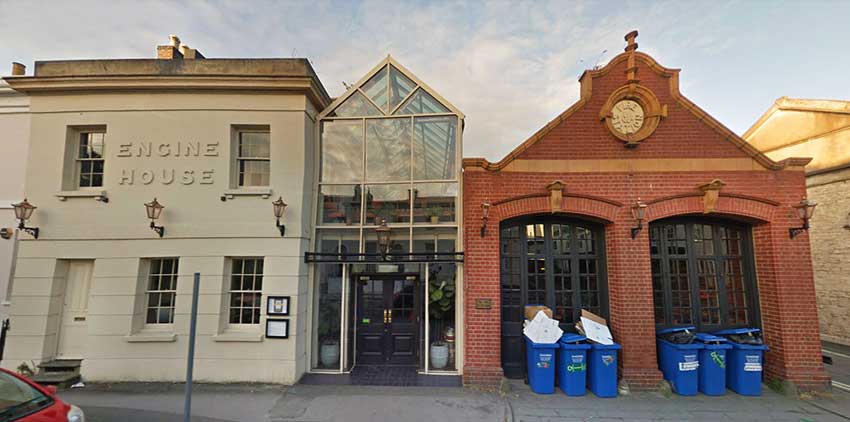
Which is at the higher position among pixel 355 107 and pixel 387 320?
pixel 355 107

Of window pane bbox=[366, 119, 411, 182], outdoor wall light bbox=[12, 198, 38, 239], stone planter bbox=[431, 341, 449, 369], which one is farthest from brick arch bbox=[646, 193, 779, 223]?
outdoor wall light bbox=[12, 198, 38, 239]

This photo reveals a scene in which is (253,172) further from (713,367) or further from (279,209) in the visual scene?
(713,367)

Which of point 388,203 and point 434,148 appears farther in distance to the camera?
point 434,148

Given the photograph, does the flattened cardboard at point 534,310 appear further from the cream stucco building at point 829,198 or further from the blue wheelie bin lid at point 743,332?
the cream stucco building at point 829,198

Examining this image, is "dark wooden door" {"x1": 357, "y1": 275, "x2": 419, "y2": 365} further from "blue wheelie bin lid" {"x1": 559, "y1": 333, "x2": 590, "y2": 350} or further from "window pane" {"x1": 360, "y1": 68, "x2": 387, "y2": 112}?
"window pane" {"x1": 360, "y1": 68, "x2": 387, "y2": 112}

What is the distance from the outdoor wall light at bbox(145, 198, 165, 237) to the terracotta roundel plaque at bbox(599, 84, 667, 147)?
32.5ft

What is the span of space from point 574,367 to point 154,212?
927cm

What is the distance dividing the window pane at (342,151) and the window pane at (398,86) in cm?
102

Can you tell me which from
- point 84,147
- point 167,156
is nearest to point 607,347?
point 167,156

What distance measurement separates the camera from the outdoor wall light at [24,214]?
7089 mm

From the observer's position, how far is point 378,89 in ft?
27.2

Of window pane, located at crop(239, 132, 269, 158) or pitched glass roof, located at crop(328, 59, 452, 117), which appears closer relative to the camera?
window pane, located at crop(239, 132, 269, 158)

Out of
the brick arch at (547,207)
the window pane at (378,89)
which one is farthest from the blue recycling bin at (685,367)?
the window pane at (378,89)

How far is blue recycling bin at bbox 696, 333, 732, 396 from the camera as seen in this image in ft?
21.7
